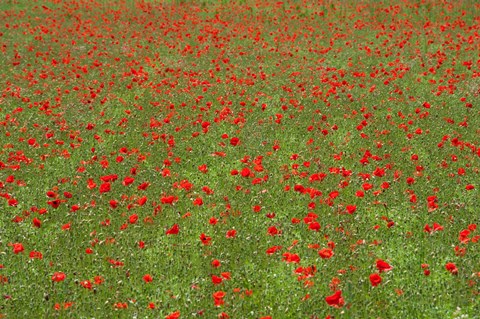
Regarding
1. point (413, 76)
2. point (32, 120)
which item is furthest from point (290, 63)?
point (32, 120)

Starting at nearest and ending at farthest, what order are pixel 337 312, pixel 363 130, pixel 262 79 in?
pixel 337 312 < pixel 363 130 < pixel 262 79

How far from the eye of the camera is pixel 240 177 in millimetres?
7906

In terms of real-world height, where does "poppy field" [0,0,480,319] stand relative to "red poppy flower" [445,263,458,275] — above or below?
below

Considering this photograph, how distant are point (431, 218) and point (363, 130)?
10.4ft

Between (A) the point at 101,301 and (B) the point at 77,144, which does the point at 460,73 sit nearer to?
(B) the point at 77,144

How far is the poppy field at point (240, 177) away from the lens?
5.34 metres

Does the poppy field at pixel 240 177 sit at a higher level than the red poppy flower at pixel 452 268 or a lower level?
lower

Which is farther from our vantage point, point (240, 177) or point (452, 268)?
point (240, 177)

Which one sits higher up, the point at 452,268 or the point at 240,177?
the point at 452,268

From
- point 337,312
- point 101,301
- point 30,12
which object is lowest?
point 30,12

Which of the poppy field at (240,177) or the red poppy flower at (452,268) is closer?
the red poppy flower at (452,268)

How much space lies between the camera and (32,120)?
404 inches

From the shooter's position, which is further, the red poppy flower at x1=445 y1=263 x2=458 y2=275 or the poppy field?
the poppy field

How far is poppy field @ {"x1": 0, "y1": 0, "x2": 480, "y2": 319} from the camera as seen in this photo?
17.5ft
